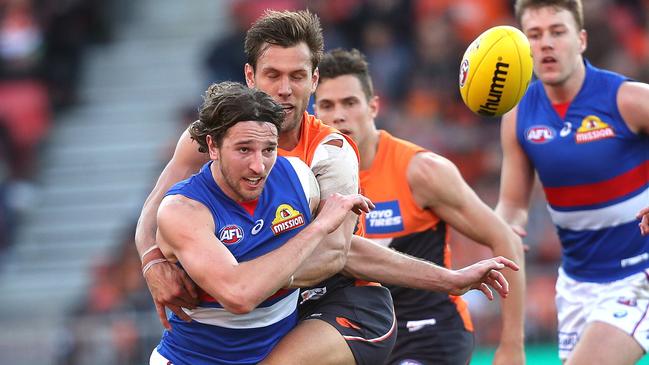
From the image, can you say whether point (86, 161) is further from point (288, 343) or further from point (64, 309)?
point (288, 343)

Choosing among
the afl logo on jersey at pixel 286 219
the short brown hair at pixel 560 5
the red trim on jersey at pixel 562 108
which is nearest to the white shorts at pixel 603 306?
the red trim on jersey at pixel 562 108

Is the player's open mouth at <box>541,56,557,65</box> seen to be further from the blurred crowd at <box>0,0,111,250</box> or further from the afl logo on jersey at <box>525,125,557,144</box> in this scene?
the blurred crowd at <box>0,0,111,250</box>

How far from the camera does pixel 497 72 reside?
695 cm

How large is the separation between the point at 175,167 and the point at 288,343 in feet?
4.40

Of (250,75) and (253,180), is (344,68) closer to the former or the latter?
(250,75)

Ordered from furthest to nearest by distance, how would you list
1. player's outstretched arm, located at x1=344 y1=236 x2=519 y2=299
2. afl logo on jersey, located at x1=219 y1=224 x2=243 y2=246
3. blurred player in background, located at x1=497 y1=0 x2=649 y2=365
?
blurred player in background, located at x1=497 y1=0 x2=649 y2=365, player's outstretched arm, located at x1=344 y1=236 x2=519 y2=299, afl logo on jersey, located at x1=219 y1=224 x2=243 y2=246

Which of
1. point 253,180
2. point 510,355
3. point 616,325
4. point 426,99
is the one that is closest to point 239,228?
point 253,180

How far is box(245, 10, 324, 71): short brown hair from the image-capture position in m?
6.30

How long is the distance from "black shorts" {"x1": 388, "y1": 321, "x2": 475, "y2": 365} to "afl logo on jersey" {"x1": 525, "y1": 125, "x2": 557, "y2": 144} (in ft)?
4.89

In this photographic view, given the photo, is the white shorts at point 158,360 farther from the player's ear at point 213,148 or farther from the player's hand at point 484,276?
the player's hand at point 484,276

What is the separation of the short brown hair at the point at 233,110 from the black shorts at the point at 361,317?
100 centimetres

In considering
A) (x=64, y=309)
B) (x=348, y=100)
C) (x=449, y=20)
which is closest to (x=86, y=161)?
(x=64, y=309)

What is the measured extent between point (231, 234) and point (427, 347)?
1967 millimetres

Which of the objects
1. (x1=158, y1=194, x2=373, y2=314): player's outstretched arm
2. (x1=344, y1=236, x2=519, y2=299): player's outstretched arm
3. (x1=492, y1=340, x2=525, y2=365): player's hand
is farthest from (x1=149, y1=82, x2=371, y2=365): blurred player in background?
(x1=492, y1=340, x2=525, y2=365): player's hand
